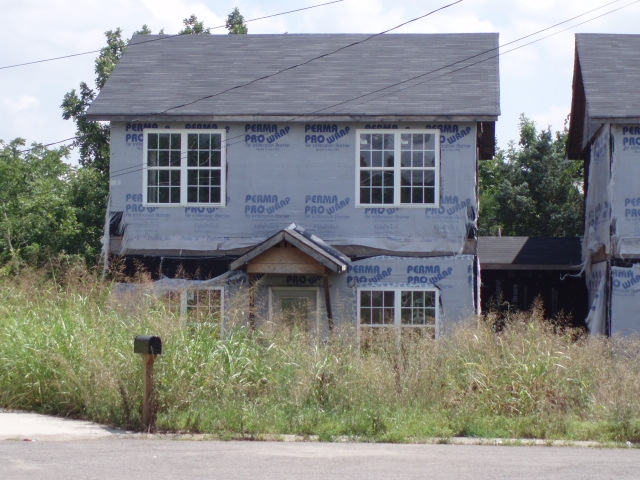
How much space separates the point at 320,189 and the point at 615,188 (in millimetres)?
5685

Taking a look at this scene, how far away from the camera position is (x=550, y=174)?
113 ft

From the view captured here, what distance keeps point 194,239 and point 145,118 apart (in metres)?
2.56

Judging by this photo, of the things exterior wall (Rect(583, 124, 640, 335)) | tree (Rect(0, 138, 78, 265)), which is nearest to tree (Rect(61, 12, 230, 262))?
tree (Rect(0, 138, 78, 265))

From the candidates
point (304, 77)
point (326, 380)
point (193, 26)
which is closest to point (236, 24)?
point (193, 26)

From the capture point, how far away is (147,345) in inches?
400

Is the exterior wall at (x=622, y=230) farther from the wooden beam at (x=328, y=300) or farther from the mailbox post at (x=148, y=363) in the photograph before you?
the mailbox post at (x=148, y=363)

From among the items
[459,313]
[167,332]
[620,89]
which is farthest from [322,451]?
[620,89]

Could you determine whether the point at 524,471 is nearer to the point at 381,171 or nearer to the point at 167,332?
the point at 167,332

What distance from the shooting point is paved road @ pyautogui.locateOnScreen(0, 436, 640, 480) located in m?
7.97

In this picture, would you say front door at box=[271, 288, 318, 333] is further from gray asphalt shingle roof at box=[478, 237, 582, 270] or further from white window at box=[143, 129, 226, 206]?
gray asphalt shingle roof at box=[478, 237, 582, 270]

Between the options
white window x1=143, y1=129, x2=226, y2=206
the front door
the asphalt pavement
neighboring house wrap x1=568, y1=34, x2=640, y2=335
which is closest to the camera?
the asphalt pavement

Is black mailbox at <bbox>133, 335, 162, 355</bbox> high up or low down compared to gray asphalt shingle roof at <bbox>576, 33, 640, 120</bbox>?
down

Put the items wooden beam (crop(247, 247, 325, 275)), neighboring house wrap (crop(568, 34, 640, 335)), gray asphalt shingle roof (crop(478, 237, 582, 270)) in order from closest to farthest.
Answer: wooden beam (crop(247, 247, 325, 275)), neighboring house wrap (crop(568, 34, 640, 335)), gray asphalt shingle roof (crop(478, 237, 582, 270))

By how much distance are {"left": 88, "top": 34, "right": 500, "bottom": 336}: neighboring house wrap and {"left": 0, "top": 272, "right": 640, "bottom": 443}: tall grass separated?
5.26 meters
